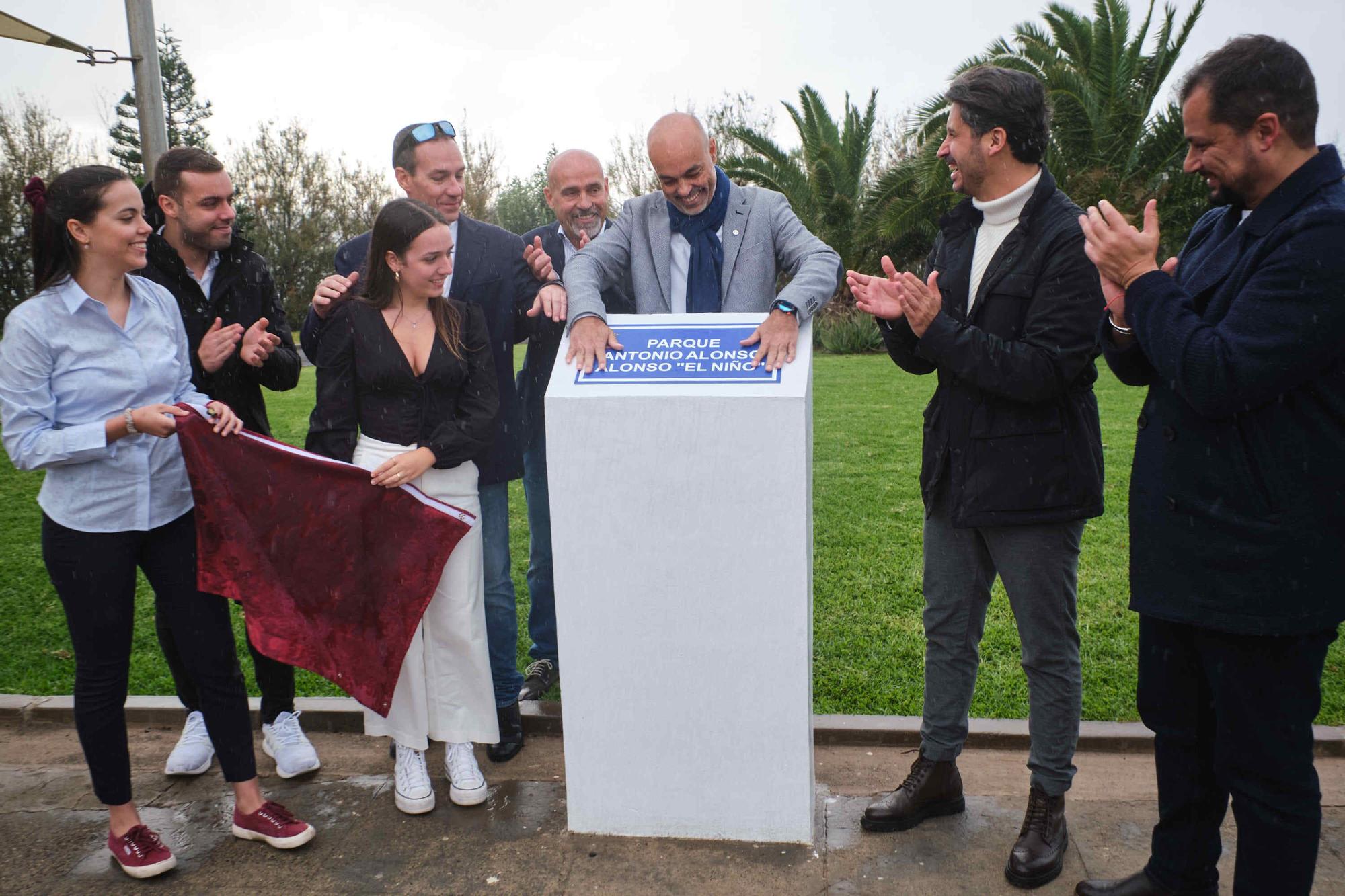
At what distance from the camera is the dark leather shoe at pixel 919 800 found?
3.24 m

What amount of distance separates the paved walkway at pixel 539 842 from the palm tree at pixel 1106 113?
55.0 ft

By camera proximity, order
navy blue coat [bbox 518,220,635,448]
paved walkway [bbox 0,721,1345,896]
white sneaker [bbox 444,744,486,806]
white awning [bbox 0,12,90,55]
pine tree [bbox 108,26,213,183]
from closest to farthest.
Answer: paved walkway [bbox 0,721,1345,896] → white sneaker [bbox 444,744,486,806] → navy blue coat [bbox 518,220,635,448] → white awning [bbox 0,12,90,55] → pine tree [bbox 108,26,213,183]

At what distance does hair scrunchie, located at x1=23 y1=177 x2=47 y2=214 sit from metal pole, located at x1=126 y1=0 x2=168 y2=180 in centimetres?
417

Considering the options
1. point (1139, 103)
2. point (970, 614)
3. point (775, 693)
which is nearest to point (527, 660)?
point (775, 693)

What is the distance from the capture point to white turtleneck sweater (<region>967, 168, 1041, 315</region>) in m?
2.93

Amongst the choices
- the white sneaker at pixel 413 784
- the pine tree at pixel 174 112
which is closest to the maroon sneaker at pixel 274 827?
the white sneaker at pixel 413 784

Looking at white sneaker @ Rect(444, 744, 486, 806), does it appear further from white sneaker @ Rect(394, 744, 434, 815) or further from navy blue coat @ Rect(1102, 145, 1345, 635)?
navy blue coat @ Rect(1102, 145, 1345, 635)

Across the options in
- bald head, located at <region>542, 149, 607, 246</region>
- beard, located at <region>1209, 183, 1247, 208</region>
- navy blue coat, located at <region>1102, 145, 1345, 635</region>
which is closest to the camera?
navy blue coat, located at <region>1102, 145, 1345, 635</region>

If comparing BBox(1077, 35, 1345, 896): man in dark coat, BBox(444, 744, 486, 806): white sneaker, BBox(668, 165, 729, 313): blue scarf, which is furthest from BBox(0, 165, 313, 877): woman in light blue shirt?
BBox(1077, 35, 1345, 896): man in dark coat

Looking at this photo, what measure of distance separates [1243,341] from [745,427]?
1.25m

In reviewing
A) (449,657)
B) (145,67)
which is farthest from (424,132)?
(145,67)

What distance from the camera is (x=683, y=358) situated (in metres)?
3.04

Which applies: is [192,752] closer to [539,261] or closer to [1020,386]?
[539,261]

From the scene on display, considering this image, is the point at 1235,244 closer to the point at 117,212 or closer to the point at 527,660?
the point at 117,212
